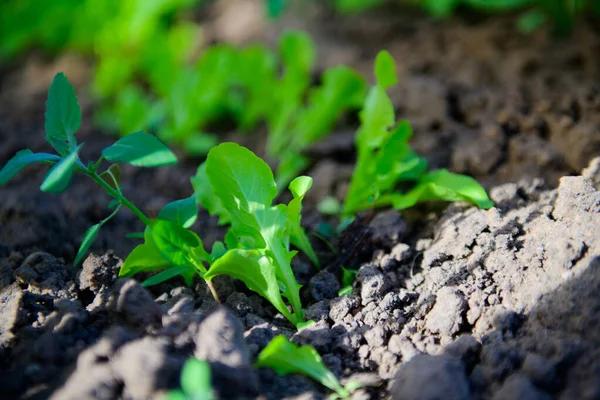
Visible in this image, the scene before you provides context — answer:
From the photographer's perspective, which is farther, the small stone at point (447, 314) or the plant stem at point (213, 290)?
the plant stem at point (213, 290)

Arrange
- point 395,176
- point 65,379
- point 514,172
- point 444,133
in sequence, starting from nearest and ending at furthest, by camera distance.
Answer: point 65,379 < point 395,176 < point 514,172 < point 444,133

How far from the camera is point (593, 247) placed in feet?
4.08

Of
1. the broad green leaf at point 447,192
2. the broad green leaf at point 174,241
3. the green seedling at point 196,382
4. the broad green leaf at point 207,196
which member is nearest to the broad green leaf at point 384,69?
the broad green leaf at point 447,192

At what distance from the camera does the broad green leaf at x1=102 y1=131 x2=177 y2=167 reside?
1.31m

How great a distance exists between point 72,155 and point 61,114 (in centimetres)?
26

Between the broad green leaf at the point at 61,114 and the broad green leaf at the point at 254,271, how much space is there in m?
0.50

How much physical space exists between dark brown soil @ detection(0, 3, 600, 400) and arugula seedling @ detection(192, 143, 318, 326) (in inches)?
3.4

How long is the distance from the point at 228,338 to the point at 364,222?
2.16 ft

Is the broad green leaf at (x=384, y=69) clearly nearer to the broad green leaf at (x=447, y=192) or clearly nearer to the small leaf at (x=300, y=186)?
the broad green leaf at (x=447, y=192)

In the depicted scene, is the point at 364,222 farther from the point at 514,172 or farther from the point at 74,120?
the point at 74,120

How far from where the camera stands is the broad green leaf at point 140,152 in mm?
1306

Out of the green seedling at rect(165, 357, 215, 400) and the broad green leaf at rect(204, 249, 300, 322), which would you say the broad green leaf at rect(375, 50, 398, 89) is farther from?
the green seedling at rect(165, 357, 215, 400)

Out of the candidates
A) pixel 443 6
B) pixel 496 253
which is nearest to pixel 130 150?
pixel 496 253

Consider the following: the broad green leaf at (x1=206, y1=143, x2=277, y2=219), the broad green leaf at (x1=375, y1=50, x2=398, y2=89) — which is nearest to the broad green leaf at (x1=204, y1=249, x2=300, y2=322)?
the broad green leaf at (x1=206, y1=143, x2=277, y2=219)
